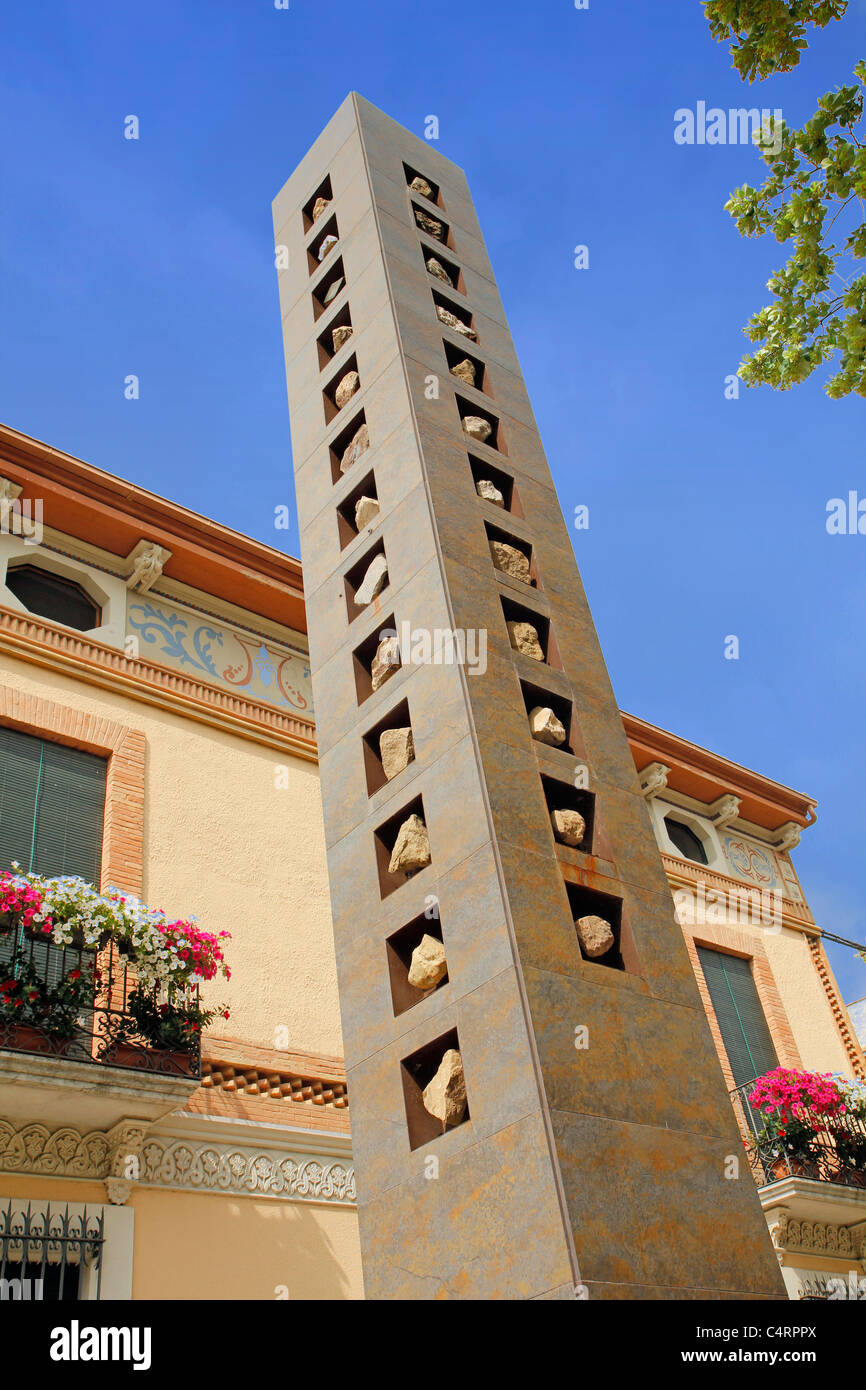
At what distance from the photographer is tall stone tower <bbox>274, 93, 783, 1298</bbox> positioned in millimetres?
3766

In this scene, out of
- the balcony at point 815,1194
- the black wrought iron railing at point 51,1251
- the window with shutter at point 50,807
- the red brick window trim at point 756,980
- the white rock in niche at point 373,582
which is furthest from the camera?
the red brick window trim at point 756,980

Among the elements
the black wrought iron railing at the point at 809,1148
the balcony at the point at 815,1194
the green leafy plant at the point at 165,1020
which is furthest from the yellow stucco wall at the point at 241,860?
the balcony at the point at 815,1194

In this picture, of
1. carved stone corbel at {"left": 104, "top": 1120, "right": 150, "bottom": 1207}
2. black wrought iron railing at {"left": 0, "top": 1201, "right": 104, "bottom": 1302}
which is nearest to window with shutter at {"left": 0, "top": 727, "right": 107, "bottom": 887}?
carved stone corbel at {"left": 104, "top": 1120, "right": 150, "bottom": 1207}

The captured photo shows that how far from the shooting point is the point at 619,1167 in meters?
3.78

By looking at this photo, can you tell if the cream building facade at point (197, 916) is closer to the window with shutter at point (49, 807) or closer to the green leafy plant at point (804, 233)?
the window with shutter at point (49, 807)

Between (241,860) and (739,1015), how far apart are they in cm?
630

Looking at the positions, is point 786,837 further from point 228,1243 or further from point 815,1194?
point 228,1243

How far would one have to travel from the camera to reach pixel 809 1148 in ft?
35.2

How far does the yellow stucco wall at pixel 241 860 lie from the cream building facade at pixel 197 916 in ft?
0.06

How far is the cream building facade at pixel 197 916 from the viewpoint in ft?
22.2

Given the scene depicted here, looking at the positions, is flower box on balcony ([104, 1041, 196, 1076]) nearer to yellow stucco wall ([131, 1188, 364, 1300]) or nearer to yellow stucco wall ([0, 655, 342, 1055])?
yellow stucco wall ([131, 1188, 364, 1300])

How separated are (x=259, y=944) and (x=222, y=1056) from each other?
1.02 metres
